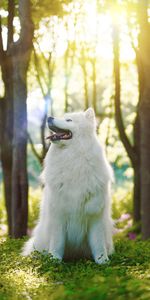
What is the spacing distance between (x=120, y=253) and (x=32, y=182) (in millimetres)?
62423

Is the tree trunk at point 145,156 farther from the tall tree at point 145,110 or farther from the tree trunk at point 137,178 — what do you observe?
the tree trunk at point 137,178

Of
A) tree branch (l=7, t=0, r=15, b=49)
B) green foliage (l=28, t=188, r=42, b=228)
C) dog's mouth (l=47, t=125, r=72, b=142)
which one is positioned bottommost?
green foliage (l=28, t=188, r=42, b=228)

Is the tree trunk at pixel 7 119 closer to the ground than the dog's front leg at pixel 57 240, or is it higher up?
higher up

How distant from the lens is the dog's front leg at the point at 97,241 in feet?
24.3

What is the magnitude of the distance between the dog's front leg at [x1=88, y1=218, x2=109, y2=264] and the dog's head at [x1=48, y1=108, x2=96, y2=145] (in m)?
1.06

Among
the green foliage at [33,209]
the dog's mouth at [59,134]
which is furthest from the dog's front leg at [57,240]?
the green foliage at [33,209]

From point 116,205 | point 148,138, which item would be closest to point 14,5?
point 148,138

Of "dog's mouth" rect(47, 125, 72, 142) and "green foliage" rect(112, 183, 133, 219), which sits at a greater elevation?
"dog's mouth" rect(47, 125, 72, 142)

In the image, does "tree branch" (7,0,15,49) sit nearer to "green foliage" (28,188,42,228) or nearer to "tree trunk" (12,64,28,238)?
"tree trunk" (12,64,28,238)

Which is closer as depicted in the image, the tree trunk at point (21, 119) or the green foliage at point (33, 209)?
the tree trunk at point (21, 119)

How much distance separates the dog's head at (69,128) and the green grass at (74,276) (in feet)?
4.75

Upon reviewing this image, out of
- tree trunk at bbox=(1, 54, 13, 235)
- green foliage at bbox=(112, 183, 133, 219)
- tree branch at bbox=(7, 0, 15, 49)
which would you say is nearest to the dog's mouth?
tree trunk at bbox=(1, 54, 13, 235)

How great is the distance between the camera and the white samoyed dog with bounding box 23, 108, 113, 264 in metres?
7.21

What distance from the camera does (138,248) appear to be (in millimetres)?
8375
